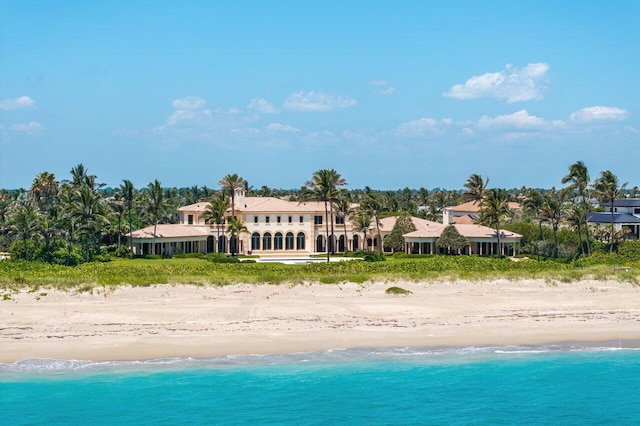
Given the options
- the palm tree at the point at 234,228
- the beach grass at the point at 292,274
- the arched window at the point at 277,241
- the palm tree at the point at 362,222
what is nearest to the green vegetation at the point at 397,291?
the beach grass at the point at 292,274

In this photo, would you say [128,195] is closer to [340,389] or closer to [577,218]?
[577,218]

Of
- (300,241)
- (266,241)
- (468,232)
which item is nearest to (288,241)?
(300,241)

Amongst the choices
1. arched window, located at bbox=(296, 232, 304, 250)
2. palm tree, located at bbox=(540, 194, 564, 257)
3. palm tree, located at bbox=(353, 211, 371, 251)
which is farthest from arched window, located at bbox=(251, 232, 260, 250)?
palm tree, located at bbox=(540, 194, 564, 257)

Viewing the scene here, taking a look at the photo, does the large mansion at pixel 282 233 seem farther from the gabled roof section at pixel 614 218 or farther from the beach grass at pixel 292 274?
the beach grass at pixel 292 274

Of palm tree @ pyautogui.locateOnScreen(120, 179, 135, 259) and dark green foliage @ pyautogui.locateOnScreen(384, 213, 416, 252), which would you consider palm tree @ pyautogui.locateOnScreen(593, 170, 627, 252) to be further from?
palm tree @ pyautogui.locateOnScreen(120, 179, 135, 259)

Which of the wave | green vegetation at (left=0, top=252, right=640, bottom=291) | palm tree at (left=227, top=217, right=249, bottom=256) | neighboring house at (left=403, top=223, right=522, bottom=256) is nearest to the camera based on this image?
the wave

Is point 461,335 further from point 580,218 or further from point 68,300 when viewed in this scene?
point 580,218
